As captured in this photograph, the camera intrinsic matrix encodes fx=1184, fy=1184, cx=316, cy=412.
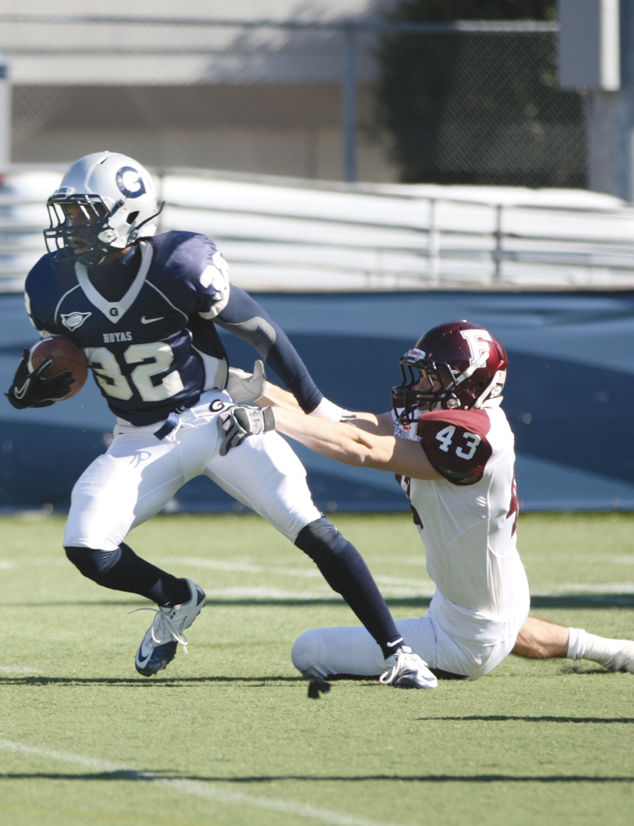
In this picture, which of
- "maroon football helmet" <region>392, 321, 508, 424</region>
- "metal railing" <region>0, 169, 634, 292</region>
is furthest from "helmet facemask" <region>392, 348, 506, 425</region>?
"metal railing" <region>0, 169, 634, 292</region>

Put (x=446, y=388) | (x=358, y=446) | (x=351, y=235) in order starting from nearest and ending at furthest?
1. (x=358, y=446)
2. (x=446, y=388)
3. (x=351, y=235)

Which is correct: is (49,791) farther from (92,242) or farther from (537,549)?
(537,549)

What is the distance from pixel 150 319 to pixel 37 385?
457 millimetres

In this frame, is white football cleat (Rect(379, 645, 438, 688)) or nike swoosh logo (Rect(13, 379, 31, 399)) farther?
nike swoosh logo (Rect(13, 379, 31, 399))

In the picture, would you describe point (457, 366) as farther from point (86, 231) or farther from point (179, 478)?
point (86, 231)

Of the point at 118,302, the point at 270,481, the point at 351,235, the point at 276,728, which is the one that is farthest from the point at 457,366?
the point at 351,235

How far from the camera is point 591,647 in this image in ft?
13.3

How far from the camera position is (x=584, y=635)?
13.3ft

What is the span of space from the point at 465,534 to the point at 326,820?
136 centimetres

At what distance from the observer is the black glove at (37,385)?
4004 millimetres

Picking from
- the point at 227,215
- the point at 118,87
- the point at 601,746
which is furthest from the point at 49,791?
the point at 118,87

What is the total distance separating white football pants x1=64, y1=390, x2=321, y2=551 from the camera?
3.81 m

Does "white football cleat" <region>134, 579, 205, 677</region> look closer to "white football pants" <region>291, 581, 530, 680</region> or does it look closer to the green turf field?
the green turf field

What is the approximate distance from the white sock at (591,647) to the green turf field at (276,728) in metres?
0.09
